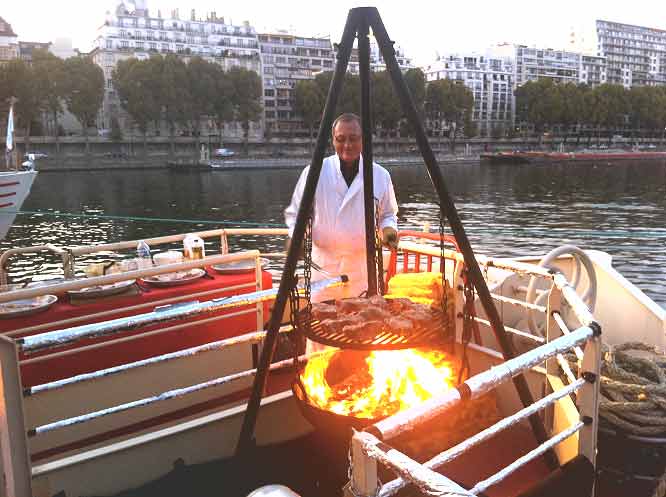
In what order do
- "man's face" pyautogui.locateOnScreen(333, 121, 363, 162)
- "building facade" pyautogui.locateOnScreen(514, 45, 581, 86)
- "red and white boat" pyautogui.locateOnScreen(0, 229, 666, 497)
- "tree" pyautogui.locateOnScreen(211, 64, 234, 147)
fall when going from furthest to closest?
1. "building facade" pyautogui.locateOnScreen(514, 45, 581, 86)
2. "tree" pyautogui.locateOnScreen(211, 64, 234, 147)
3. "man's face" pyautogui.locateOnScreen(333, 121, 363, 162)
4. "red and white boat" pyautogui.locateOnScreen(0, 229, 666, 497)

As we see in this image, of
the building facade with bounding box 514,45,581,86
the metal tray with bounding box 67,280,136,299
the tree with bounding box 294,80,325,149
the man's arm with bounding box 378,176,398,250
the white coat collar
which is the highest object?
the building facade with bounding box 514,45,581,86

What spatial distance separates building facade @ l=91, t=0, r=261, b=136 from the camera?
97.4 m

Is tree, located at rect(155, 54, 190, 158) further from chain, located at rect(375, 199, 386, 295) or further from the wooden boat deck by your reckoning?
the wooden boat deck

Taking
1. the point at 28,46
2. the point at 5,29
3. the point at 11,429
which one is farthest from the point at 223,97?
the point at 11,429

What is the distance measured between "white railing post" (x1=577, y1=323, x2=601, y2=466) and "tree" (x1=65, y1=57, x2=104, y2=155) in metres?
77.2

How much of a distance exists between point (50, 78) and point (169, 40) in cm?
4505

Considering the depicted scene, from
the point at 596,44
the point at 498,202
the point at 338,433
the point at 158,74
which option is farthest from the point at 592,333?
the point at 596,44

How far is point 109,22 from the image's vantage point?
4043 inches

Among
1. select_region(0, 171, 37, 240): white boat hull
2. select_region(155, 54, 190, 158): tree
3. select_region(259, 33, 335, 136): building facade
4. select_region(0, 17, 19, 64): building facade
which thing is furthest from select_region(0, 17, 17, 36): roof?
select_region(0, 171, 37, 240): white boat hull

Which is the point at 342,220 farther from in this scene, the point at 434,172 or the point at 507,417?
the point at 507,417

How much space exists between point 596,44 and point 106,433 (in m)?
185

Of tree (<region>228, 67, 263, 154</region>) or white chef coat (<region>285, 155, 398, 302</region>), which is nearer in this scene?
white chef coat (<region>285, 155, 398, 302</region>)

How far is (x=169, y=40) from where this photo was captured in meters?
110

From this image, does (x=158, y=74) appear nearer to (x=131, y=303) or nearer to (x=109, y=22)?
(x=109, y=22)
